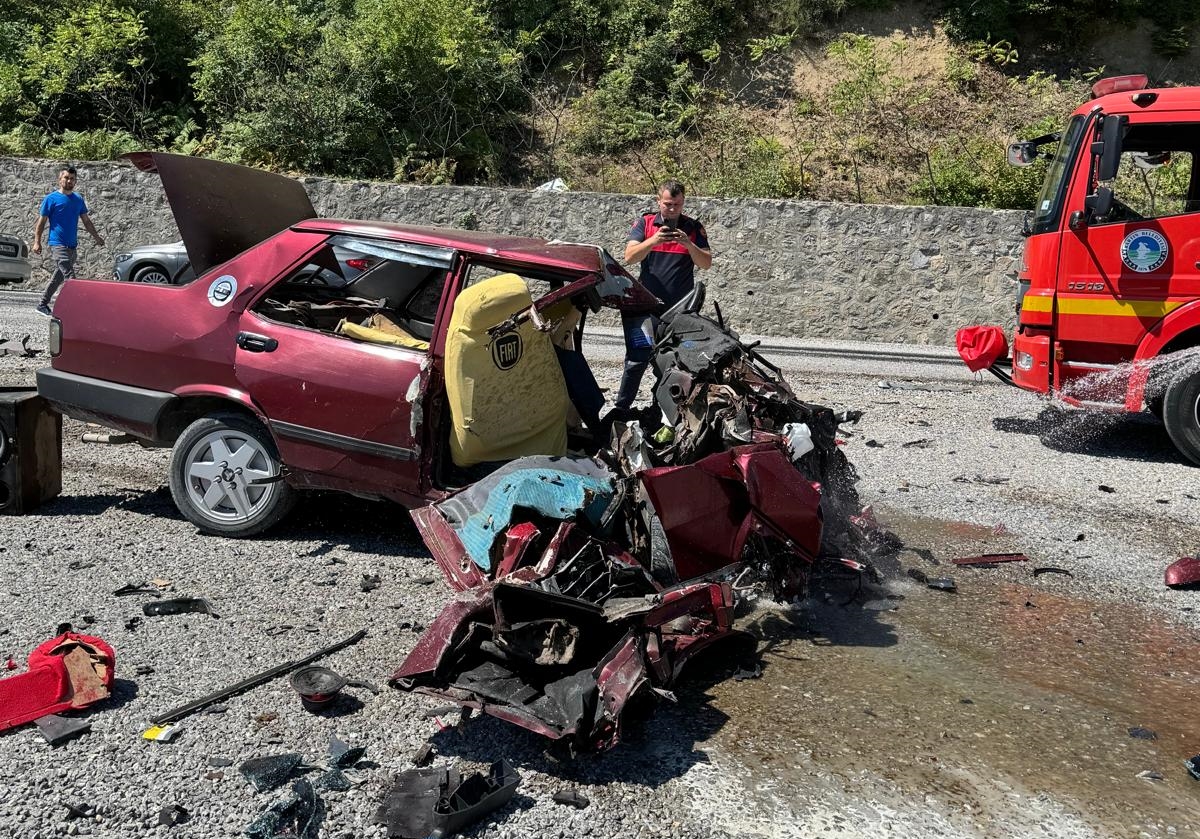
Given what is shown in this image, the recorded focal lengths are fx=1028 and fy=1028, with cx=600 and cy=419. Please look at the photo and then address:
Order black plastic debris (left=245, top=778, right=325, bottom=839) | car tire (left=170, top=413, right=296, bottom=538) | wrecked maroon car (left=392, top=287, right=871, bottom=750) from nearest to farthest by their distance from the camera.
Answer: black plastic debris (left=245, top=778, right=325, bottom=839)
wrecked maroon car (left=392, top=287, right=871, bottom=750)
car tire (left=170, top=413, right=296, bottom=538)

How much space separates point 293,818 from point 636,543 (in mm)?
1875

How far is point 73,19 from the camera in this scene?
2259cm

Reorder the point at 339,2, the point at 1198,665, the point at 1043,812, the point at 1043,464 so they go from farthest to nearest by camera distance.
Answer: the point at 339,2
the point at 1043,464
the point at 1198,665
the point at 1043,812

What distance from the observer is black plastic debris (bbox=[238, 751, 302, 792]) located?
3303 mm

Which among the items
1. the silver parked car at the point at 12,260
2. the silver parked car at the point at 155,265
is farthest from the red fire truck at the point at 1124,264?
the silver parked car at the point at 12,260

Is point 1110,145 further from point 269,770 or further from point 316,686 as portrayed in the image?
point 269,770

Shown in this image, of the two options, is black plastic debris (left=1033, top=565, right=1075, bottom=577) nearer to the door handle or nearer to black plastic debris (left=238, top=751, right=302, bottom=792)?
black plastic debris (left=238, top=751, right=302, bottom=792)

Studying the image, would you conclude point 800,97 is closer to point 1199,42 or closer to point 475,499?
point 1199,42

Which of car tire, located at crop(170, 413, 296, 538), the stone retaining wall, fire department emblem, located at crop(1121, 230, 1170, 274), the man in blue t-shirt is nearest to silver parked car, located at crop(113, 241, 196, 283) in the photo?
the man in blue t-shirt

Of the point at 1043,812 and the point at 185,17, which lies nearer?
the point at 1043,812

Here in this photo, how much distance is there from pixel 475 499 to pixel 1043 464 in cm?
532

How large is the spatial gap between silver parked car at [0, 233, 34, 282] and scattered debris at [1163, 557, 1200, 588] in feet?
51.0

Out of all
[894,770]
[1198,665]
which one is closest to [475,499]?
[894,770]

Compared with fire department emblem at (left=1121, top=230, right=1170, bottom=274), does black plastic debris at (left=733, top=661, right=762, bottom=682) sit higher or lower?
lower
